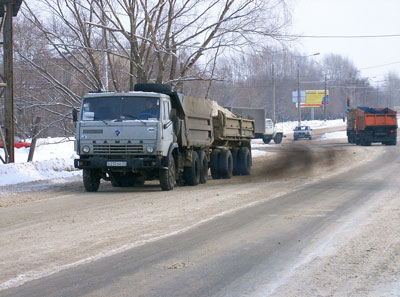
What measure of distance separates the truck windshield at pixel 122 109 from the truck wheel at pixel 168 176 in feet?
4.20

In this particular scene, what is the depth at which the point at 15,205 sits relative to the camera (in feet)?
43.4

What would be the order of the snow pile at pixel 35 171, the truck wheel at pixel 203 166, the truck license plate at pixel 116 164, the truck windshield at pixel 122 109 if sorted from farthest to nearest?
1. the truck wheel at pixel 203 166
2. the snow pile at pixel 35 171
3. the truck windshield at pixel 122 109
4. the truck license plate at pixel 116 164

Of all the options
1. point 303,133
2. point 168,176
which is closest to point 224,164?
point 168,176

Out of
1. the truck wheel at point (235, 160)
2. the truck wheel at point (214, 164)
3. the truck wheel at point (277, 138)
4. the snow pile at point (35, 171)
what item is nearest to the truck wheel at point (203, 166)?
the truck wheel at point (214, 164)

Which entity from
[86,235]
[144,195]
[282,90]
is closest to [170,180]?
[144,195]

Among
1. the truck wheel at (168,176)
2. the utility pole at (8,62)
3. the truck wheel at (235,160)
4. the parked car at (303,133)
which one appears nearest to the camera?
the truck wheel at (168,176)

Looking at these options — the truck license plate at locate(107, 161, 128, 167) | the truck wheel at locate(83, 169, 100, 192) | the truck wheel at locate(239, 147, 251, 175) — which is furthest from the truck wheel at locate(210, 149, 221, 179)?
the truck license plate at locate(107, 161, 128, 167)

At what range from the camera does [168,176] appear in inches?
628

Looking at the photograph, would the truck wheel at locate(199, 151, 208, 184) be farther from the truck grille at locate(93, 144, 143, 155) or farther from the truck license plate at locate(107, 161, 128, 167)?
the truck license plate at locate(107, 161, 128, 167)

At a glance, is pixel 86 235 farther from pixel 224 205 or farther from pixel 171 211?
pixel 224 205

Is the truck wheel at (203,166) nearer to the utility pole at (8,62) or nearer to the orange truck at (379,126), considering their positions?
the utility pole at (8,62)

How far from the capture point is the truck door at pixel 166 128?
1558 centimetres

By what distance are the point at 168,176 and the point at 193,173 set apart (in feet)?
6.77

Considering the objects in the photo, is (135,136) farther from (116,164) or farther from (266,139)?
(266,139)
